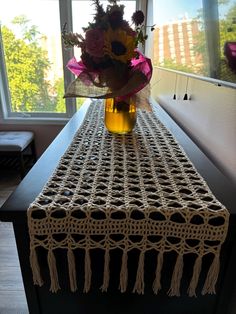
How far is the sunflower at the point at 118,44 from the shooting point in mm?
740

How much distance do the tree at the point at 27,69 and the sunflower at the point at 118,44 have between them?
7.02 feet

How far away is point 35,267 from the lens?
0.54 m

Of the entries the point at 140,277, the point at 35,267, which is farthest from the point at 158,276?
the point at 35,267

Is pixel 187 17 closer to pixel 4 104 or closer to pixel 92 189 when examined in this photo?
pixel 92 189

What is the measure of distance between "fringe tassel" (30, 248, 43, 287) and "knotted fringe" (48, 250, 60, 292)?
0.10 feet

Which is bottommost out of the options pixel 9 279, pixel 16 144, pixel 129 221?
pixel 9 279

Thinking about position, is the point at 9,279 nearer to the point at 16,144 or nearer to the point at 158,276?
the point at 158,276

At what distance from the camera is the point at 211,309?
63 centimetres

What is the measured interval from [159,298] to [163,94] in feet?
4.48

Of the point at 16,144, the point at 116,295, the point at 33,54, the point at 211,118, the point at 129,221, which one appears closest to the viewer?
the point at 129,221

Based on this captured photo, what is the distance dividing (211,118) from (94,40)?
49 cm

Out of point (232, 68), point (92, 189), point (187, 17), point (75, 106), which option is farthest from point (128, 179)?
point (75, 106)

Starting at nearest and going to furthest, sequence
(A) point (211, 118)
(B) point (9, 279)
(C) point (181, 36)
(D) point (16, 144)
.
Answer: (A) point (211, 118)
(C) point (181, 36)
(B) point (9, 279)
(D) point (16, 144)

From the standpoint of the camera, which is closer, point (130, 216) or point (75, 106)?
point (130, 216)
